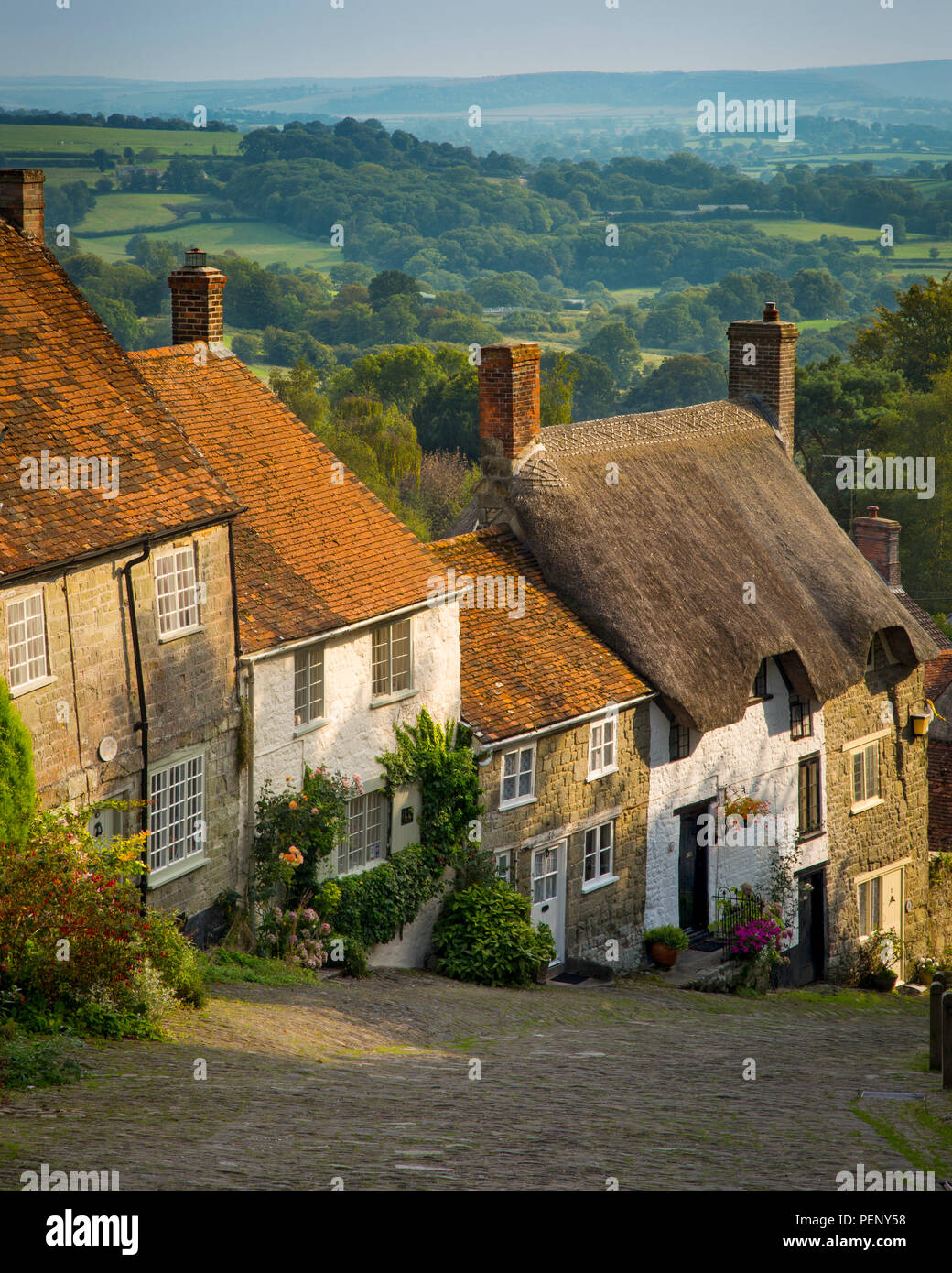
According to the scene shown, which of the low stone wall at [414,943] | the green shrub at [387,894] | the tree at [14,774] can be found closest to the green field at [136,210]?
the low stone wall at [414,943]

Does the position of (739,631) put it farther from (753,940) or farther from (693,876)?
(753,940)

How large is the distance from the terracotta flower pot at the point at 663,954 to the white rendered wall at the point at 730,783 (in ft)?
1.41

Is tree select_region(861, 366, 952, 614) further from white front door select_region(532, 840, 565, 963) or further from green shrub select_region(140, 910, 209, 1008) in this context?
green shrub select_region(140, 910, 209, 1008)

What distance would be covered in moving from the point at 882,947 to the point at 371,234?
6125 inches

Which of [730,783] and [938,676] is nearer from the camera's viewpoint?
[730,783]

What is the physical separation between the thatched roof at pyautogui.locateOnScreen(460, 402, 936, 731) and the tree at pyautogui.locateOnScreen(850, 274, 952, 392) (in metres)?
52.6

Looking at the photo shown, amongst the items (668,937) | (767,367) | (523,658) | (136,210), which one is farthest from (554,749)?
(136,210)

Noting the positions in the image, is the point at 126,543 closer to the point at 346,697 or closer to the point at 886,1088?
the point at 346,697

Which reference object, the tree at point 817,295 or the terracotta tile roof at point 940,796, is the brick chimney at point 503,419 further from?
the tree at point 817,295

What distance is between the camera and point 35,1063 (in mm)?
12422

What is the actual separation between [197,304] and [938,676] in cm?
2272

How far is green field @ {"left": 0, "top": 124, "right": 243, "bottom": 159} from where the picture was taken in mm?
171625

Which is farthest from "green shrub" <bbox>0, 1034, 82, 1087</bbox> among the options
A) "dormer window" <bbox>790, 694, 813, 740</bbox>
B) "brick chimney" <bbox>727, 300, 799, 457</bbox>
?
"brick chimney" <bbox>727, 300, 799, 457</bbox>

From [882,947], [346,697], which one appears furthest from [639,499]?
[882,947]
